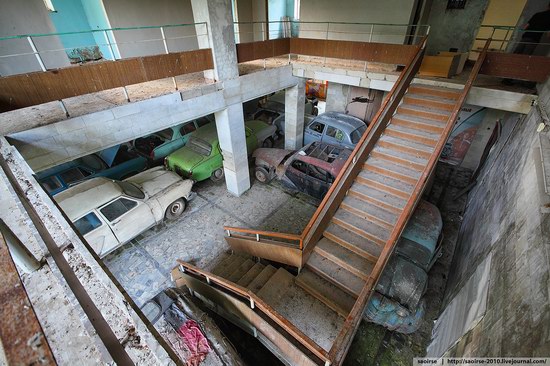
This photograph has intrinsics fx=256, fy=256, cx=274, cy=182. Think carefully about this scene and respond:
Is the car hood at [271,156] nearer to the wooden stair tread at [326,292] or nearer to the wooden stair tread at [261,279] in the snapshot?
the wooden stair tread at [261,279]

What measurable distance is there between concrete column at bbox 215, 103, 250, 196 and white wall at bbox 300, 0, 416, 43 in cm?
491

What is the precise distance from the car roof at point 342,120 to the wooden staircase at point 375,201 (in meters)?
2.67

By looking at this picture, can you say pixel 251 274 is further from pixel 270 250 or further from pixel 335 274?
pixel 335 274

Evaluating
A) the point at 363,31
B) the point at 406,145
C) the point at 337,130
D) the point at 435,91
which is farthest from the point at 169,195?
the point at 363,31

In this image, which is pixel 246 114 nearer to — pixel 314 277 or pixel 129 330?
pixel 314 277

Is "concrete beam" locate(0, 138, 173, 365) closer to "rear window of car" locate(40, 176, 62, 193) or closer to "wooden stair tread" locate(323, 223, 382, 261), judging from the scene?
"wooden stair tread" locate(323, 223, 382, 261)

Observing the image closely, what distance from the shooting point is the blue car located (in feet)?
24.9

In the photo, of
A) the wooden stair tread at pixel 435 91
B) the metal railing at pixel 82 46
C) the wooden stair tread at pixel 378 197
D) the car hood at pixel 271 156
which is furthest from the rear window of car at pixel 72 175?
the wooden stair tread at pixel 435 91

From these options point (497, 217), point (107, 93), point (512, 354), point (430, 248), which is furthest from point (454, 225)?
point (107, 93)

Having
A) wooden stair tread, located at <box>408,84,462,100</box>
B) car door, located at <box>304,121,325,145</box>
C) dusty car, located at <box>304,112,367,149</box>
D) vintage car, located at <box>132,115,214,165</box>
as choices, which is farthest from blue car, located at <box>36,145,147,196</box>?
wooden stair tread, located at <box>408,84,462,100</box>

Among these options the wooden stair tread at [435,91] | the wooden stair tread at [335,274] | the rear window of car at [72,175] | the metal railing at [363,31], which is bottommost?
the wooden stair tread at [335,274]

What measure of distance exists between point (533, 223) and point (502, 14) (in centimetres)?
1324

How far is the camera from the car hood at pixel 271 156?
8.59 meters

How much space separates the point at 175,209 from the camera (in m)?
7.62
